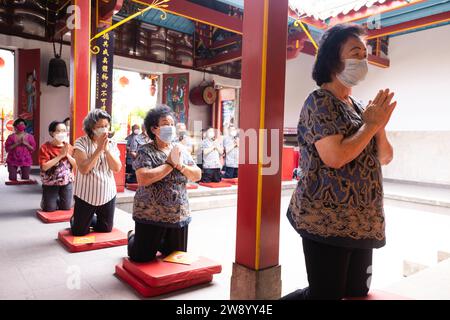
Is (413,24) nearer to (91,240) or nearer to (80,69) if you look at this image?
(80,69)

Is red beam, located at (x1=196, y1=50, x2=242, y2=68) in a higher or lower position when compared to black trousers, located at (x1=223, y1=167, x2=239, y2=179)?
higher

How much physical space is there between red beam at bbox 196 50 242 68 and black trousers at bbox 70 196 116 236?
652cm

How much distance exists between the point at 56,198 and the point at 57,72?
4268mm

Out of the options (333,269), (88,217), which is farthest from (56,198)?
(333,269)

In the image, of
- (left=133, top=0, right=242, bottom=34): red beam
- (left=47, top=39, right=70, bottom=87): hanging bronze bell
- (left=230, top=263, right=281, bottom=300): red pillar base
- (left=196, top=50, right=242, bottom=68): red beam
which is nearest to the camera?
(left=230, top=263, right=281, bottom=300): red pillar base

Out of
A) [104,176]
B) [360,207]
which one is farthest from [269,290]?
[104,176]

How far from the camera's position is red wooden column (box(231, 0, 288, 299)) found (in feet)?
7.37

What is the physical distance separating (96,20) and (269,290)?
443 centimetres

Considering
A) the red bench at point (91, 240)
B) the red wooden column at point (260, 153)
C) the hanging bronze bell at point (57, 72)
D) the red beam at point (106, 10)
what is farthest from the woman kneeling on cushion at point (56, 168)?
the hanging bronze bell at point (57, 72)

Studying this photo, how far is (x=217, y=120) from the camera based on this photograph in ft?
36.1

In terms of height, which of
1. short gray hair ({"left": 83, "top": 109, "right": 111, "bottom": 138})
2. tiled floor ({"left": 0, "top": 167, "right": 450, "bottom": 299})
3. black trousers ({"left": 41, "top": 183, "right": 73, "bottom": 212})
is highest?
short gray hair ({"left": 83, "top": 109, "right": 111, "bottom": 138})

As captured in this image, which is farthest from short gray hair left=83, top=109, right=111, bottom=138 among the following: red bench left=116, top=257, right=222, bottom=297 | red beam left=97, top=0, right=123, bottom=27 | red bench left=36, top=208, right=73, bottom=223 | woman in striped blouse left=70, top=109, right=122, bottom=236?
red beam left=97, top=0, right=123, bottom=27

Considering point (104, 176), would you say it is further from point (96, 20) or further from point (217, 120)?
point (217, 120)

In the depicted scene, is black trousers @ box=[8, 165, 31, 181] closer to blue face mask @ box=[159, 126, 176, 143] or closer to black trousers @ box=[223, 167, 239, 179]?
black trousers @ box=[223, 167, 239, 179]
